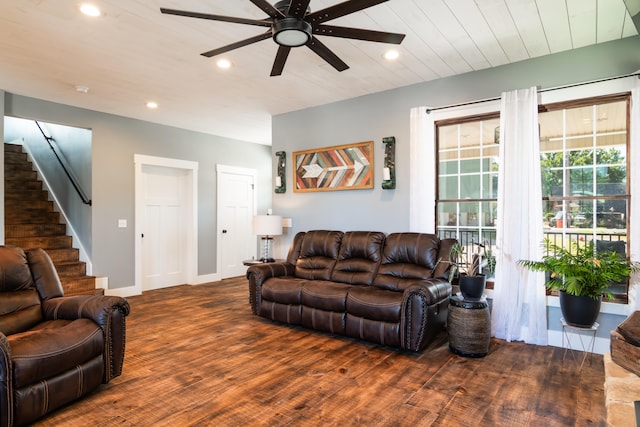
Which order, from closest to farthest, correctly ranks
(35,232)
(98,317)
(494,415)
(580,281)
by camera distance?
(494,415)
(98,317)
(580,281)
(35,232)

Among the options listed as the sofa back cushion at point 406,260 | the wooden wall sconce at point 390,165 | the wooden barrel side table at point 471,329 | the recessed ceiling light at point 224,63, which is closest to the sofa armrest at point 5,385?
the recessed ceiling light at point 224,63

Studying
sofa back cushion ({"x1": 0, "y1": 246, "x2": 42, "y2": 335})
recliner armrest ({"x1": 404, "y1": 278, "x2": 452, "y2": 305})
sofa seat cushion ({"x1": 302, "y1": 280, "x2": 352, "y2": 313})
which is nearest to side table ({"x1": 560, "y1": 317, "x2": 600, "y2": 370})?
recliner armrest ({"x1": 404, "y1": 278, "x2": 452, "y2": 305})

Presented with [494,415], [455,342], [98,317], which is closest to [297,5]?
[98,317]

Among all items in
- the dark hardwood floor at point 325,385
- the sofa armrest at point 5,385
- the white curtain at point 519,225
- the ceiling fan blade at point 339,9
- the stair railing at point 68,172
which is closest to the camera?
the sofa armrest at point 5,385

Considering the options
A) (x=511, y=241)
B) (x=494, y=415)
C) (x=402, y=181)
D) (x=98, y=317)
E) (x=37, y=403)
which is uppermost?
(x=402, y=181)

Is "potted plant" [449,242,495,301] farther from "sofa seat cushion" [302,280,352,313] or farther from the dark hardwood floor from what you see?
"sofa seat cushion" [302,280,352,313]

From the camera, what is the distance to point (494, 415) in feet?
7.30

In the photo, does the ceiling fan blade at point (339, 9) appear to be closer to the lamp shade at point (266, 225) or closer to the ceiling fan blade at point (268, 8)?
the ceiling fan blade at point (268, 8)

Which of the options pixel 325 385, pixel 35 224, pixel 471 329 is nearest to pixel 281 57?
pixel 325 385

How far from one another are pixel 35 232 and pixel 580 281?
22.0 feet

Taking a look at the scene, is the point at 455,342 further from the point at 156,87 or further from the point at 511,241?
the point at 156,87

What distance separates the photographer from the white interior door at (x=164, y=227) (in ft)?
19.7

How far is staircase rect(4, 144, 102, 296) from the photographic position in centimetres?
507

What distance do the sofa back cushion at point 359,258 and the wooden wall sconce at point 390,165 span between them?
0.62 m
